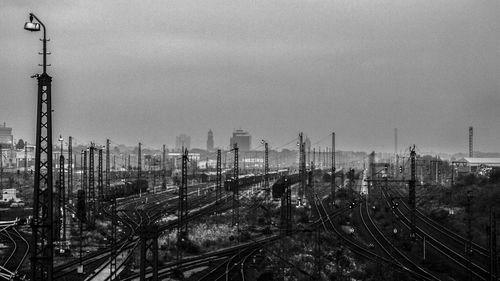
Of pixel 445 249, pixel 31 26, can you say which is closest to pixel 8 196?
pixel 445 249

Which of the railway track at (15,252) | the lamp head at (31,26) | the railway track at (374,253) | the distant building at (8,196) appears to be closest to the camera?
the lamp head at (31,26)

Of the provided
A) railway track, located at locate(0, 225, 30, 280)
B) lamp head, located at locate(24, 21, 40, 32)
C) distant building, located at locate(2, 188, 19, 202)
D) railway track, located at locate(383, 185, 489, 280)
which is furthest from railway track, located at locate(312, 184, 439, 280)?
distant building, located at locate(2, 188, 19, 202)

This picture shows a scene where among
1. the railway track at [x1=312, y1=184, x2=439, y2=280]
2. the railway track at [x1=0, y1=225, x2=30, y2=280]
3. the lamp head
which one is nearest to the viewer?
the lamp head

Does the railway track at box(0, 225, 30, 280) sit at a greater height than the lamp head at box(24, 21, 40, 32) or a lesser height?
lesser

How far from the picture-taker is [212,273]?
21562mm

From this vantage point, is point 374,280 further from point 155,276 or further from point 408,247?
point 155,276

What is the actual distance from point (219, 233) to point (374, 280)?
13.6 metres

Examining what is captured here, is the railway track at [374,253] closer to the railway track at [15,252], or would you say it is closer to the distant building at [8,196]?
the railway track at [15,252]

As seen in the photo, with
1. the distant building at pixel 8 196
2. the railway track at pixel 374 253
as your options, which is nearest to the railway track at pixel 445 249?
the railway track at pixel 374 253

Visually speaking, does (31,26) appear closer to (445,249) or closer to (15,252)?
(15,252)

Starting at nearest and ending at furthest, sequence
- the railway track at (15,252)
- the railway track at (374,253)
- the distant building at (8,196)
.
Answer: the railway track at (15,252) → the railway track at (374,253) → the distant building at (8,196)

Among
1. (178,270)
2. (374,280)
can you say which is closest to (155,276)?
(178,270)

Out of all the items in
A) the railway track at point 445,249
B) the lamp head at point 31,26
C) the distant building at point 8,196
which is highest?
the lamp head at point 31,26

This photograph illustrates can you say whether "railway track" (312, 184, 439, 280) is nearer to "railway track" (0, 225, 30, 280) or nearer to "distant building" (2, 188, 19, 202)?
"railway track" (0, 225, 30, 280)
